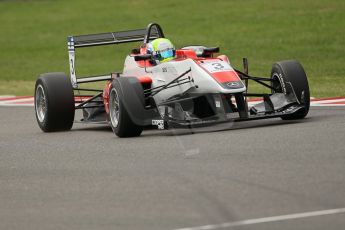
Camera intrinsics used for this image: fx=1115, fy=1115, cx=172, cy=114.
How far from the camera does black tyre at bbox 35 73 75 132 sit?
1470cm

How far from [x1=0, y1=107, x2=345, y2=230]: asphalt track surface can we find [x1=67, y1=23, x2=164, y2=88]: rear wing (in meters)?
1.62

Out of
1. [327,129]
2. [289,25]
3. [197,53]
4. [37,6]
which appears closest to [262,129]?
[327,129]

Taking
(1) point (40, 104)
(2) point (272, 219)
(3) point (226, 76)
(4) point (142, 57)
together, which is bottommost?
(1) point (40, 104)

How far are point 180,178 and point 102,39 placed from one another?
6.61 metres

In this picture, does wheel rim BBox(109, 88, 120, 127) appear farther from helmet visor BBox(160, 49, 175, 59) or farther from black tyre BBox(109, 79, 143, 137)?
helmet visor BBox(160, 49, 175, 59)

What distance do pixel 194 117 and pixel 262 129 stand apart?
894 millimetres

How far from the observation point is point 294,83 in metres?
13.9

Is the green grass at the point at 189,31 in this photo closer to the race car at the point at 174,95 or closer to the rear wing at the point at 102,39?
the rear wing at the point at 102,39

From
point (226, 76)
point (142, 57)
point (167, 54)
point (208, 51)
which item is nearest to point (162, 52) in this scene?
point (167, 54)

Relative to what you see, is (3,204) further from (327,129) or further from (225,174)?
(327,129)

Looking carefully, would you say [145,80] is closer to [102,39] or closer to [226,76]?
[226,76]

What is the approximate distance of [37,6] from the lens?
40.9m

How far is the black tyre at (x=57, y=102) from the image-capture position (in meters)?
14.7

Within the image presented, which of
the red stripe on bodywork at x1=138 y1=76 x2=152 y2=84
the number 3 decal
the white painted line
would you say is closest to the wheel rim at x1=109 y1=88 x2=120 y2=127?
the red stripe on bodywork at x1=138 y1=76 x2=152 y2=84
